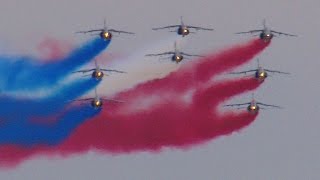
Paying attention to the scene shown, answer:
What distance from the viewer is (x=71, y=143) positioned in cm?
3234

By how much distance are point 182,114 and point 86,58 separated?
3.55 metres

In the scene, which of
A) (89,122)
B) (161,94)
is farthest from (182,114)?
(89,122)

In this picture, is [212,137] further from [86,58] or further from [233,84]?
[86,58]

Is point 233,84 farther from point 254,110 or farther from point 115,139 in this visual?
point 115,139

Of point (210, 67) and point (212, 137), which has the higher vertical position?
point (210, 67)

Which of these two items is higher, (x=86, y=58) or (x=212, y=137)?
(x=86, y=58)

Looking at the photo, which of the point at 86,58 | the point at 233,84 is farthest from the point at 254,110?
the point at 86,58

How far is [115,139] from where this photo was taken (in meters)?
33.0

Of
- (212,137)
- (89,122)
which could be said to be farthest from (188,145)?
(89,122)

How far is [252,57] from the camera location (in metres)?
33.2

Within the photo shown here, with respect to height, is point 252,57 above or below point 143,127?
above

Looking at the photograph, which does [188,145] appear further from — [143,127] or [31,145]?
[31,145]

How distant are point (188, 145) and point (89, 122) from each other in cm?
327

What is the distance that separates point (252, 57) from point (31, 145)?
753 centimetres
